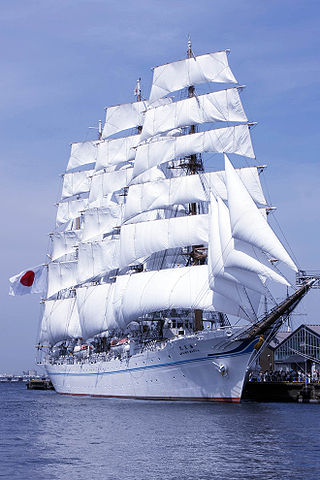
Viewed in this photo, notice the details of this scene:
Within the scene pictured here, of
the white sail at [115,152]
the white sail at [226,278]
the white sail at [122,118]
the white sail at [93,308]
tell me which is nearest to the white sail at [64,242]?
the white sail at [115,152]

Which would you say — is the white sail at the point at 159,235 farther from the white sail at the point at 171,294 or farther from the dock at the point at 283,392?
the dock at the point at 283,392

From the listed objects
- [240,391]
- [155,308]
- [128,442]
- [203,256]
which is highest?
[203,256]

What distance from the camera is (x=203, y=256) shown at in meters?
66.8

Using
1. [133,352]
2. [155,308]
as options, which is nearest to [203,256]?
[155,308]

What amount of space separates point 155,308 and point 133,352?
17.0 feet

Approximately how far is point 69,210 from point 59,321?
15.9 m

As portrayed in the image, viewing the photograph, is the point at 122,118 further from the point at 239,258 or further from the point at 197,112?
the point at 239,258

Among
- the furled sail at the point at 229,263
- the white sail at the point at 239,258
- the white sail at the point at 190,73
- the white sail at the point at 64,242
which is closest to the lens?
the white sail at the point at 239,258

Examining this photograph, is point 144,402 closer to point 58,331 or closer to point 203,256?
point 203,256

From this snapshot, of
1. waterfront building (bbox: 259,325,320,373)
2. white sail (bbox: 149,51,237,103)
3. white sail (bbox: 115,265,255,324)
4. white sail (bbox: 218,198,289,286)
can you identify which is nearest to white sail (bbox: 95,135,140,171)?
white sail (bbox: 149,51,237,103)

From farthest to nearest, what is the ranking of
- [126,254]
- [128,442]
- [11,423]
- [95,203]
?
1. [95,203]
2. [126,254]
3. [11,423]
4. [128,442]

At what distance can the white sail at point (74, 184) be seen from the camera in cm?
10125

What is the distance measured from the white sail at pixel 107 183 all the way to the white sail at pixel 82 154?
10.4 m

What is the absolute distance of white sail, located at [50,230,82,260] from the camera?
97.4 metres
